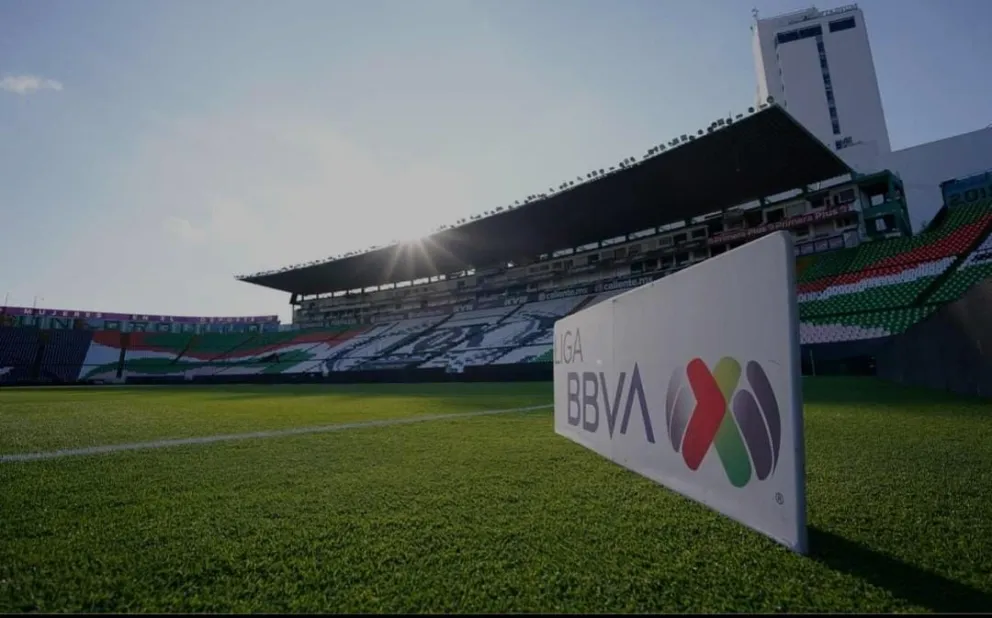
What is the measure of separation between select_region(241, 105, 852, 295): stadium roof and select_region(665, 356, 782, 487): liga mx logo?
20178 mm

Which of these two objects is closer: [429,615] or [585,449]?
[429,615]

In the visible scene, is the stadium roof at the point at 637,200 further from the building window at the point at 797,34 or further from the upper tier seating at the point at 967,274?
the building window at the point at 797,34

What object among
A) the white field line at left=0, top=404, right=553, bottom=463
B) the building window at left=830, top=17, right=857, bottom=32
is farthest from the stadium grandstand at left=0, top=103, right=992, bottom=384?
the building window at left=830, top=17, right=857, bottom=32

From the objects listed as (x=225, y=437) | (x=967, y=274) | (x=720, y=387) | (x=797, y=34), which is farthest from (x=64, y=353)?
(x=797, y=34)

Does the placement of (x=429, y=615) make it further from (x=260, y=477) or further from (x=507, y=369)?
(x=507, y=369)

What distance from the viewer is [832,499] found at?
2840 millimetres

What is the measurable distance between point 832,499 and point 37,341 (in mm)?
57467

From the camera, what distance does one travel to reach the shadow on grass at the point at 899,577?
1.60 metres

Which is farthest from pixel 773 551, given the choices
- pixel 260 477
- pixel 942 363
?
pixel 942 363

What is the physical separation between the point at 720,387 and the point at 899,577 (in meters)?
1.04

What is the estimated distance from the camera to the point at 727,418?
245cm

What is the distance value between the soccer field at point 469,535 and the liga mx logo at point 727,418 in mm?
359

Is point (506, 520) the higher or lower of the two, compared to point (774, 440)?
lower

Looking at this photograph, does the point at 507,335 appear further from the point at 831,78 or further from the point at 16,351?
the point at 831,78
